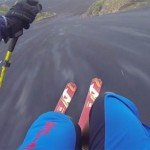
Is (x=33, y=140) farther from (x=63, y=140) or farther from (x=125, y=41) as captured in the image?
(x=125, y=41)

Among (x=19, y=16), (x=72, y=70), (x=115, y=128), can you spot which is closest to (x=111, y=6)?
(x=72, y=70)

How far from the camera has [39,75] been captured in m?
4.06

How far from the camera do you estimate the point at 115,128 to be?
1.94 meters

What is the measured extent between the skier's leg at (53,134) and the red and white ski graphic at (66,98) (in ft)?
3.57

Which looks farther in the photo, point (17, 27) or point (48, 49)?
point (48, 49)

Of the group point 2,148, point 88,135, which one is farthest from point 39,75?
point 88,135

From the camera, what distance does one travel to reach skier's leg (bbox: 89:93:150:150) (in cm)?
185

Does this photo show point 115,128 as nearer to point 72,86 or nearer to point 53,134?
point 53,134

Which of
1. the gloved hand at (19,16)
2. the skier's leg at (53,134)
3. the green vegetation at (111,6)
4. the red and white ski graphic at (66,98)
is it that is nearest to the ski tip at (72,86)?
the red and white ski graphic at (66,98)

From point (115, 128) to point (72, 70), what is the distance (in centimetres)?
207

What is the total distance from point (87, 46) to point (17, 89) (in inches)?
44.7

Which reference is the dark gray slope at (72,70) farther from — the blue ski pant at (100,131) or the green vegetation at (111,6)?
the green vegetation at (111,6)

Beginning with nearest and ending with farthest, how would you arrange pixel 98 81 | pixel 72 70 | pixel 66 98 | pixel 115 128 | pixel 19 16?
pixel 115 128 < pixel 19 16 < pixel 66 98 < pixel 98 81 < pixel 72 70

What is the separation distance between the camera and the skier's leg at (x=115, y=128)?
1.85 metres
